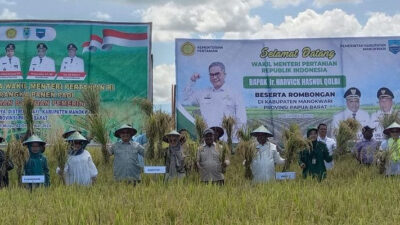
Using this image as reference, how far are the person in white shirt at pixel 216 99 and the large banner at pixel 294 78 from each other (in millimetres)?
22

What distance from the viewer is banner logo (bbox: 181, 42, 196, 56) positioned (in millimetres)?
13211

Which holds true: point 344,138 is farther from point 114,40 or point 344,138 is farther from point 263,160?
point 114,40

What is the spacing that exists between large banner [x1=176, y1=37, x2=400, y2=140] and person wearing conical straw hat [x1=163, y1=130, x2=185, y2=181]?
4.95m

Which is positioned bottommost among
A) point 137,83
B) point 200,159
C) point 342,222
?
point 342,222

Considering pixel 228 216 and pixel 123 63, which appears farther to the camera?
pixel 123 63

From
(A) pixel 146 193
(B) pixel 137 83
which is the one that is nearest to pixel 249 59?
(B) pixel 137 83

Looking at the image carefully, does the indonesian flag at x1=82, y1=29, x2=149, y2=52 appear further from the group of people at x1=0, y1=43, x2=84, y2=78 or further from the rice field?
the rice field

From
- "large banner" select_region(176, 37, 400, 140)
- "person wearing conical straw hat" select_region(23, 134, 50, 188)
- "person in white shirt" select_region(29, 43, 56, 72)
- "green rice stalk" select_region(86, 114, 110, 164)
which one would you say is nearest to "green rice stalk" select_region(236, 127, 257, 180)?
"green rice stalk" select_region(86, 114, 110, 164)

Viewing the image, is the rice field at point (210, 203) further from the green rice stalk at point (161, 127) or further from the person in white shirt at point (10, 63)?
the person in white shirt at point (10, 63)

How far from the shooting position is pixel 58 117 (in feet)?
44.3

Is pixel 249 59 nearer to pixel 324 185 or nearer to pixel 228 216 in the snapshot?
pixel 324 185

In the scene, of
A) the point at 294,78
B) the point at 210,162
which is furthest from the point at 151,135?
the point at 294,78

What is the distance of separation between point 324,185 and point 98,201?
3069mm

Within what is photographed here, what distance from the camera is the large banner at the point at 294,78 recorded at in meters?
13.2
